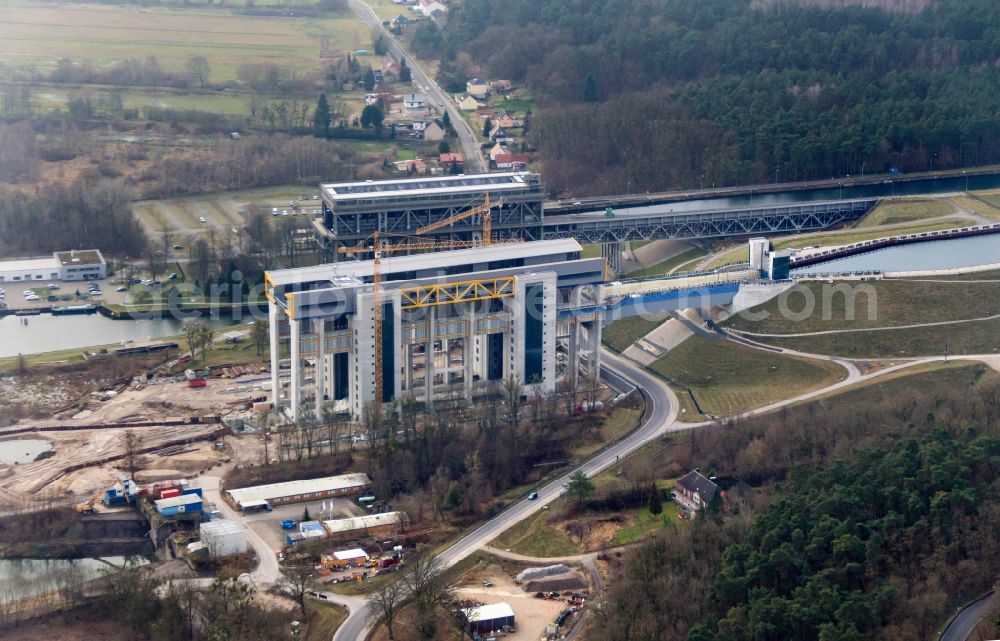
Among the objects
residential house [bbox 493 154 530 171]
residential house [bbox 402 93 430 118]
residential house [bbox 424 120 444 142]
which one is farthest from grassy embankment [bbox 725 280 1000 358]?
residential house [bbox 402 93 430 118]

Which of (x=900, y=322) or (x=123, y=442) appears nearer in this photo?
(x=123, y=442)

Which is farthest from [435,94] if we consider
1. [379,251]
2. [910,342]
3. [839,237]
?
[910,342]

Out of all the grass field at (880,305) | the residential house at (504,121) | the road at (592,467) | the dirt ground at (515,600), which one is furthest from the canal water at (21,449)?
the residential house at (504,121)

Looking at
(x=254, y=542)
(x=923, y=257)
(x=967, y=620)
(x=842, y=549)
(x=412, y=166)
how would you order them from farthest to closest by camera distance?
(x=412, y=166) < (x=923, y=257) < (x=254, y=542) < (x=842, y=549) < (x=967, y=620)

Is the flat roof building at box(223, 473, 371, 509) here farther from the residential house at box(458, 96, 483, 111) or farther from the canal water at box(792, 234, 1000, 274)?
the residential house at box(458, 96, 483, 111)

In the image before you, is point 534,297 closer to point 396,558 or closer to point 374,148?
point 396,558

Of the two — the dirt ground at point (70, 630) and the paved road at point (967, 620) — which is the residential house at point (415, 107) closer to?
the dirt ground at point (70, 630)

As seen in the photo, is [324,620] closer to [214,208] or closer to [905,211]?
[905,211]
